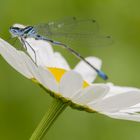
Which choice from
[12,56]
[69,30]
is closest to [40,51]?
[69,30]

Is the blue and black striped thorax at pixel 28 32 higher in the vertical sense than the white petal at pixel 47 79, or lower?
higher

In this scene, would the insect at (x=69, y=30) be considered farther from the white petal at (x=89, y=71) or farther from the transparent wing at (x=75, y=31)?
the white petal at (x=89, y=71)

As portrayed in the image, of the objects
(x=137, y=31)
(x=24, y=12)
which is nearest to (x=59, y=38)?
(x=24, y=12)

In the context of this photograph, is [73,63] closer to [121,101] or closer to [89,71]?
[89,71]

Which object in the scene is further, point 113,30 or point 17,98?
point 113,30

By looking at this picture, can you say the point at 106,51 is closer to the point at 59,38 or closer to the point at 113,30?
the point at 113,30

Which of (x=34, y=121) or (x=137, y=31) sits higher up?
(x=137, y=31)

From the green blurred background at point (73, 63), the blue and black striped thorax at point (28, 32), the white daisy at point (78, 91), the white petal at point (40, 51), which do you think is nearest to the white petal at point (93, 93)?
the white daisy at point (78, 91)
